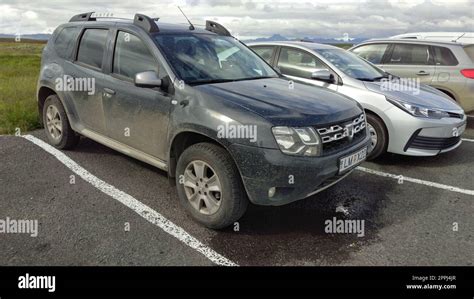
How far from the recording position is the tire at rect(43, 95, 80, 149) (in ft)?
15.7

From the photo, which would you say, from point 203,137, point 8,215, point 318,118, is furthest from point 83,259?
point 318,118

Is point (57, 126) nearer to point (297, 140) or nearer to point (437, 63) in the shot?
point (297, 140)

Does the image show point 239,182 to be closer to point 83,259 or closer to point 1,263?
point 83,259

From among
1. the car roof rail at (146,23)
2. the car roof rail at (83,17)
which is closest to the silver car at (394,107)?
the car roof rail at (146,23)

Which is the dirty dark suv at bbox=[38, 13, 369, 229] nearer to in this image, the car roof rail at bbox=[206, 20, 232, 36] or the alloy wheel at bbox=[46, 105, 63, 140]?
the car roof rail at bbox=[206, 20, 232, 36]

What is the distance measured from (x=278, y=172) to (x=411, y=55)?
5.73 metres

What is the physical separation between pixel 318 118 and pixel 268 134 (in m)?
0.49

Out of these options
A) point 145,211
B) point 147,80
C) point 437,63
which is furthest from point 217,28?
point 437,63

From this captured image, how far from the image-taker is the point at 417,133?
4559mm

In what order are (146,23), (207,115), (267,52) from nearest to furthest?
(207,115) < (146,23) < (267,52)

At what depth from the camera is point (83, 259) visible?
270 cm

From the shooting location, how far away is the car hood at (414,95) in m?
4.73

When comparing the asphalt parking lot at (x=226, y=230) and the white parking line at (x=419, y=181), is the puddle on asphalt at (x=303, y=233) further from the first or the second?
the white parking line at (x=419, y=181)

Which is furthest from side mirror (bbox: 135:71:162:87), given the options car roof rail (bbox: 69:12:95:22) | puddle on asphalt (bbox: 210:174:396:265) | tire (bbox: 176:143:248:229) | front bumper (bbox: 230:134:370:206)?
car roof rail (bbox: 69:12:95:22)
